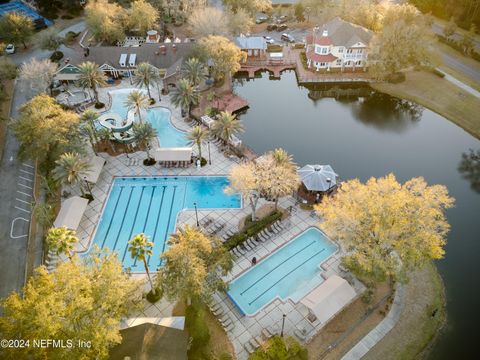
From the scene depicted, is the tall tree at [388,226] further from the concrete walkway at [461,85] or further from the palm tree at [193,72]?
the concrete walkway at [461,85]

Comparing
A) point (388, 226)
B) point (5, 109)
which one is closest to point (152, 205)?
point (388, 226)

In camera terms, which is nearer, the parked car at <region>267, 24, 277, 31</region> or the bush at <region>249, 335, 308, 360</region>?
the bush at <region>249, 335, 308, 360</region>

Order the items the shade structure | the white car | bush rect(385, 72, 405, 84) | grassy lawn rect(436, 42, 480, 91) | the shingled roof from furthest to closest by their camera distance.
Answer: the white car, the shingled roof, bush rect(385, 72, 405, 84), grassy lawn rect(436, 42, 480, 91), the shade structure

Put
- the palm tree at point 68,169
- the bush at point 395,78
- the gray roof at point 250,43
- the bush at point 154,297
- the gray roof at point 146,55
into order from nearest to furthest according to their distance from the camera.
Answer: the bush at point 154,297 → the palm tree at point 68,169 → the gray roof at point 146,55 → the bush at point 395,78 → the gray roof at point 250,43

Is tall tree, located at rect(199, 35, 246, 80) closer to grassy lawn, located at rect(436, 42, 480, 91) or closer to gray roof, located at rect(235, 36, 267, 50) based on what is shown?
gray roof, located at rect(235, 36, 267, 50)

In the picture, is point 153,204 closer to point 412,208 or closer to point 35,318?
point 35,318

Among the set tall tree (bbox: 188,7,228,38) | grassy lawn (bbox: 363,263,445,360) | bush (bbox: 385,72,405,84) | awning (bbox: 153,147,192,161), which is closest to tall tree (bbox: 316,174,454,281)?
grassy lawn (bbox: 363,263,445,360)

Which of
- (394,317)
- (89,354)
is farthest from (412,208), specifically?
(89,354)

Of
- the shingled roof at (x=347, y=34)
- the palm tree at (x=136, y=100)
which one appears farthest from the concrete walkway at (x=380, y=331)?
the shingled roof at (x=347, y=34)
